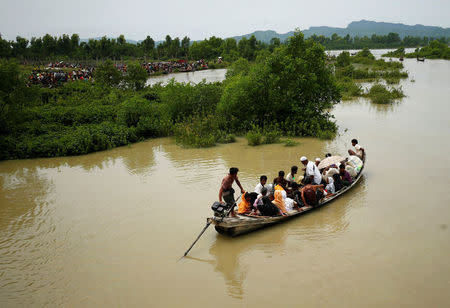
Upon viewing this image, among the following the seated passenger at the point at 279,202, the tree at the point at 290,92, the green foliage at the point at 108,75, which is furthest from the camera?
the green foliage at the point at 108,75

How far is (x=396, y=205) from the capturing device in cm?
875

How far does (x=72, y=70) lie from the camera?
45469 millimetres

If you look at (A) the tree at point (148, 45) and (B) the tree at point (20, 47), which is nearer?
(B) the tree at point (20, 47)

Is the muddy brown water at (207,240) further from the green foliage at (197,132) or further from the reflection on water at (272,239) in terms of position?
the green foliage at (197,132)

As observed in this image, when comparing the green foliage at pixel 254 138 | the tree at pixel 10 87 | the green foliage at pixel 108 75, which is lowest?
the green foliage at pixel 254 138

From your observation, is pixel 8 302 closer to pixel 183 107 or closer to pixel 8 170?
pixel 8 170

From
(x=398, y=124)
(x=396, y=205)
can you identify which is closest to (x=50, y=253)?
(x=396, y=205)

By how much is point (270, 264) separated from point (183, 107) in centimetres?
1219

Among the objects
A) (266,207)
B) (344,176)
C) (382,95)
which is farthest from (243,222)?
(382,95)

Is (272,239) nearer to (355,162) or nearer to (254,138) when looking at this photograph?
(355,162)

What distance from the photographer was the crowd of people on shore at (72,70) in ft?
93.2

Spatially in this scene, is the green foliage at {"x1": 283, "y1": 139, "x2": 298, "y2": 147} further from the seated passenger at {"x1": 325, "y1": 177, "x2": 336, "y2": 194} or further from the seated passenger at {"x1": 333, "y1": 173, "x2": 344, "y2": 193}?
the seated passenger at {"x1": 325, "y1": 177, "x2": 336, "y2": 194}

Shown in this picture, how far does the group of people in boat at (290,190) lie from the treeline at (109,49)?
44872mm

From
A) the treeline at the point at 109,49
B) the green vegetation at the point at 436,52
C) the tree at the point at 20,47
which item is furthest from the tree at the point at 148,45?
the green vegetation at the point at 436,52
